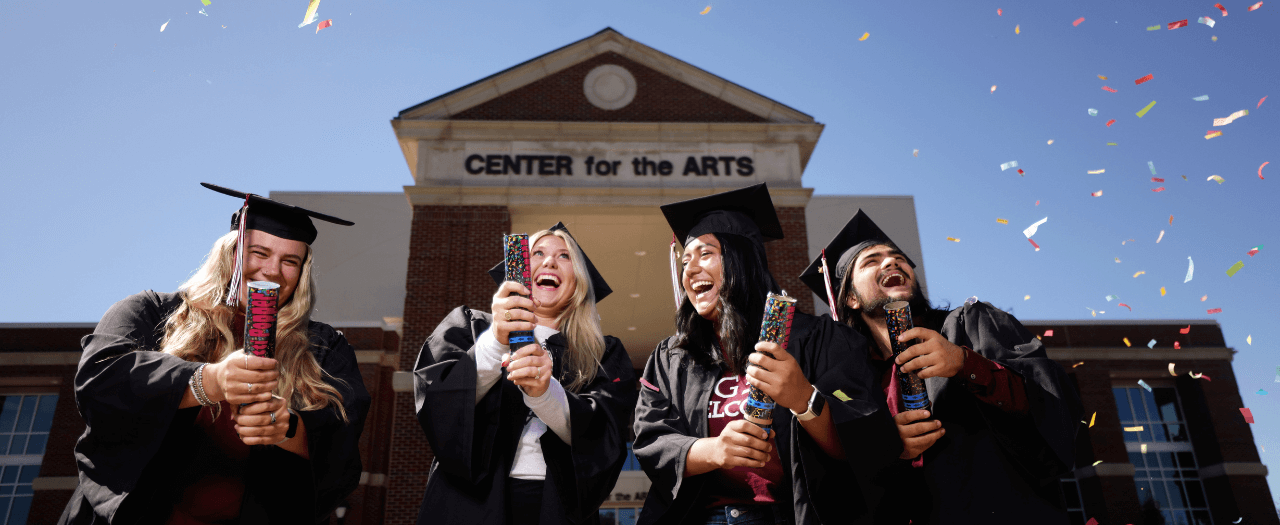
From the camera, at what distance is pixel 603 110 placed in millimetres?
14727

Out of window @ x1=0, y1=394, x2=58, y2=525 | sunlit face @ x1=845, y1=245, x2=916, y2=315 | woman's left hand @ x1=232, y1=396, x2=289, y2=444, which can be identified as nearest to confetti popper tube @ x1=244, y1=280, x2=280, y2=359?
woman's left hand @ x1=232, y1=396, x2=289, y2=444

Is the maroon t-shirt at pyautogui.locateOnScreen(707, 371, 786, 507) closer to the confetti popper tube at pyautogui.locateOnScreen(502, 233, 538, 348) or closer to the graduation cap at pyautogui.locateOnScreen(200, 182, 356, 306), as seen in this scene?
the confetti popper tube at pyautogui.locateOnScreen(502, 233, 538, 348)

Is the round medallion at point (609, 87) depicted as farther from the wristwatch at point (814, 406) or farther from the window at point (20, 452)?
the window at point (20, 452)

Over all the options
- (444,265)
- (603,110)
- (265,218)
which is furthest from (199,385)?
Answer: (603,110)

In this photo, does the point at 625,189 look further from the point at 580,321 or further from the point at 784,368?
the point at 784,368

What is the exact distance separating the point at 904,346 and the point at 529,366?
1266mm

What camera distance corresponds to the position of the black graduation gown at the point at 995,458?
2662 mm

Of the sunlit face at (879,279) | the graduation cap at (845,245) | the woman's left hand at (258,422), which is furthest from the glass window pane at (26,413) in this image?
the sunlit face at (879,279)

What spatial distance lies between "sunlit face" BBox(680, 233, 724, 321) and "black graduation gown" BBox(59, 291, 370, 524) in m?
1.46

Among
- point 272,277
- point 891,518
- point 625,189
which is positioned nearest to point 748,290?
point 891,518

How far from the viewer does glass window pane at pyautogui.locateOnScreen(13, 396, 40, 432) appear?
17469 millimetres

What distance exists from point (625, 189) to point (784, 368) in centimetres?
1148

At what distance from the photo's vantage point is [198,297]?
277cm

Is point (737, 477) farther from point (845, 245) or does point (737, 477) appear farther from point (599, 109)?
point (599, 109)
